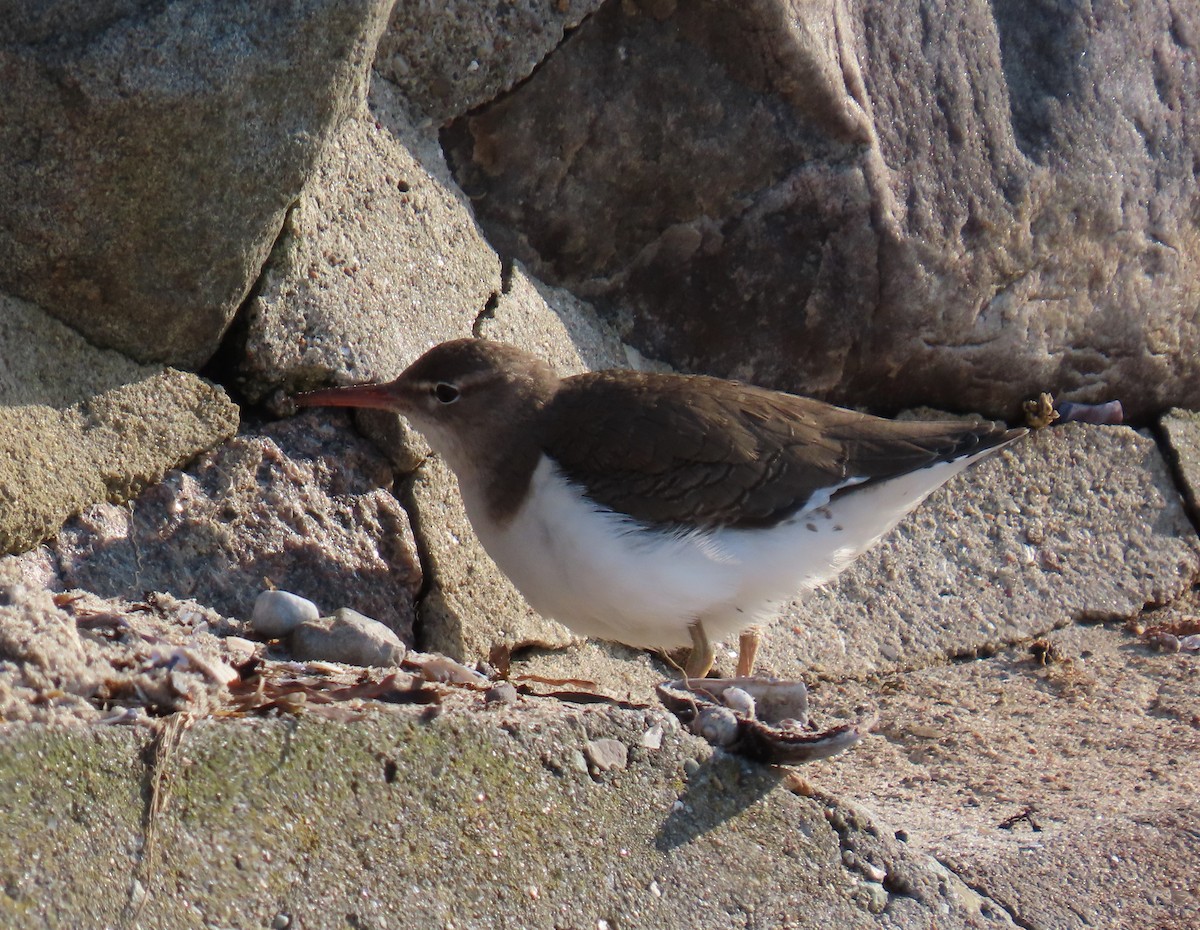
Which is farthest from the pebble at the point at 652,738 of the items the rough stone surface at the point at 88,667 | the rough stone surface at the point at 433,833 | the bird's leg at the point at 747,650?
the bird's leg at the point at 747,650

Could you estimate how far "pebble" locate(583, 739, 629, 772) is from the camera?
9.88 ft

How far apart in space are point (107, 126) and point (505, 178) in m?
1.81

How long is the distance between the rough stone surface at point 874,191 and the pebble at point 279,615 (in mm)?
1884

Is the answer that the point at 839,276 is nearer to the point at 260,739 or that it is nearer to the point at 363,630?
the point at 363,630

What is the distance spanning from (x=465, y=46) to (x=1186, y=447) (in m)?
3.71

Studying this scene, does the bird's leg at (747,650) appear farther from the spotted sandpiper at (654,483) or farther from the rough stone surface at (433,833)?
the rough stone surface at (433,833)

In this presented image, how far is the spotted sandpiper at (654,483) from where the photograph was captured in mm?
4480

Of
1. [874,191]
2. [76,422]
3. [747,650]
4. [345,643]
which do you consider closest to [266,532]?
[76,422]

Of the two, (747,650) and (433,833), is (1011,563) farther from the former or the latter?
(433,833)

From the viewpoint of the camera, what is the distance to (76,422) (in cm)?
390

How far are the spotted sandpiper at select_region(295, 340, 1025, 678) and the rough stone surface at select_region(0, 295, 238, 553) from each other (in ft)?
1.33

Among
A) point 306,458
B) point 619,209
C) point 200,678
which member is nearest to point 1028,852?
point 200,678

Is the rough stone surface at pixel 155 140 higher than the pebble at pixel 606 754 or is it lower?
higher

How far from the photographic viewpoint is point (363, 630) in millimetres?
3639
